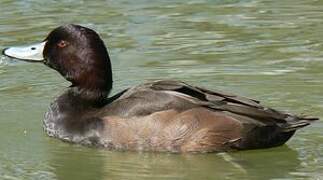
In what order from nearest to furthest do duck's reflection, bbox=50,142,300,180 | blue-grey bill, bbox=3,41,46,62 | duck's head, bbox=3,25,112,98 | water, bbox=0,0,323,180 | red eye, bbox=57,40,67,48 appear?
duck's reflection, bbox=50,142,300,180
water, bbox=0,0,323,180
duck's head, bbox=3,25,112,98
red eye, bbox=57,40,67,48
blue-grey bill, bbox=3,41,46,62

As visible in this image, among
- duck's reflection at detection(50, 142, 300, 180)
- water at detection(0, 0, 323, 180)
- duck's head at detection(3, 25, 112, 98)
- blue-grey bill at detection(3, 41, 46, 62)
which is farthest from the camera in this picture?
blue-grey bill at detection(3, 41, 46, 62)

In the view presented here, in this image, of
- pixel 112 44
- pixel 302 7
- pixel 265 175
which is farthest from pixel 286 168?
pixel 302 7

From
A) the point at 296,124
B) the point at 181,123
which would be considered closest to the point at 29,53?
the point at 181,123

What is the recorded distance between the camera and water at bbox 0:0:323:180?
8.39 m

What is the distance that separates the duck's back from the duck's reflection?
0.07m

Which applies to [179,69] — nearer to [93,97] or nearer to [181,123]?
[93,97]

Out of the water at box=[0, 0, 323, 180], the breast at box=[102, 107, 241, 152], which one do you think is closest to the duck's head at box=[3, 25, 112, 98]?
the water at box=[0, 0, 323, 180]

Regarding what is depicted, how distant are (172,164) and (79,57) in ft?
4.29

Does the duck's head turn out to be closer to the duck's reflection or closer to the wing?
the wing

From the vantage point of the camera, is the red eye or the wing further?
the red eye

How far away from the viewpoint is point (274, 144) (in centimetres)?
866

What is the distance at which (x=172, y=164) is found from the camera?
27.7 ft

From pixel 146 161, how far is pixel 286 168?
1.02m

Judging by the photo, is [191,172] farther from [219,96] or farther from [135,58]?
[135,58]
